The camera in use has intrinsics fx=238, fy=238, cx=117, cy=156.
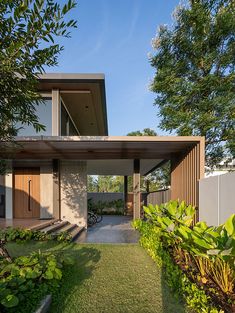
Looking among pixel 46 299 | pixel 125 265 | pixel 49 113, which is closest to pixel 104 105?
pixel 49 113

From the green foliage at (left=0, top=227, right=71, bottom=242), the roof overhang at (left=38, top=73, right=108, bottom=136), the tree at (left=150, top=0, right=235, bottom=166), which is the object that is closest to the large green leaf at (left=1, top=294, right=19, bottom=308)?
the green foliage at (left=0, top=227, right=71, bottom=242)

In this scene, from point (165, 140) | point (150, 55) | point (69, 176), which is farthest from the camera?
point (150, 55)

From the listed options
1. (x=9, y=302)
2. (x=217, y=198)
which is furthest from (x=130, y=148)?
(x=9, y=302)

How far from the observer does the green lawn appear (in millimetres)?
3270

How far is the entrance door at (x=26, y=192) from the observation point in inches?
376

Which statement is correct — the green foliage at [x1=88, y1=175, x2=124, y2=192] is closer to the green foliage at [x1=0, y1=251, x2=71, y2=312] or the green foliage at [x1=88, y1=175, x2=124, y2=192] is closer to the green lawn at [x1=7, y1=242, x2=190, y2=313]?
the green lawn at [x1=7, y1=242, x2=190, y2=313]

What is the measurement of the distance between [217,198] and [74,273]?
10.4ft

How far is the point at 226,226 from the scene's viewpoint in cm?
283

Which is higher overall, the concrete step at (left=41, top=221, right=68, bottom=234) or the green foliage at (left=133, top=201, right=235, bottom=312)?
the green foliage at (left=133, top=201, right=235, bottom=312)

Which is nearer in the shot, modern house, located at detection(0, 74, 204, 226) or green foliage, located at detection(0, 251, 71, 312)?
green foliage, located at detection(0, 251, 71, 312)

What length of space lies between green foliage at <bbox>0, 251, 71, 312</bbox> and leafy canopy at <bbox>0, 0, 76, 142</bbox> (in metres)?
2.20

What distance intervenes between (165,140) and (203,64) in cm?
751

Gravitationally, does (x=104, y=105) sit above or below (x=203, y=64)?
below

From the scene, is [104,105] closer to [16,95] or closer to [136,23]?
[136,23]
